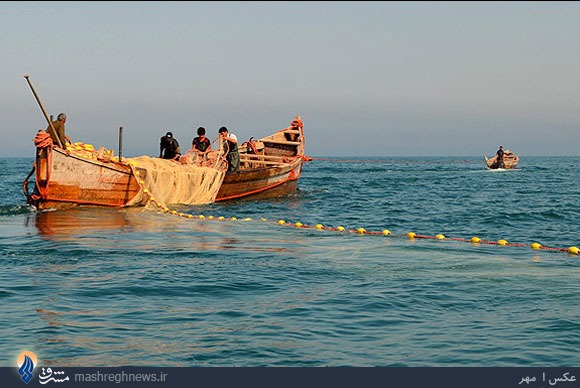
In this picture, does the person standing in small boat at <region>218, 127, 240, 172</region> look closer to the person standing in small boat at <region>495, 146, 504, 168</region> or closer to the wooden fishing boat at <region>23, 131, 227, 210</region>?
the wooden fishing boat at <region>23, 131, 227, 210</region>

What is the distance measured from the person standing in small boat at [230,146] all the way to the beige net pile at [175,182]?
0.43 meters

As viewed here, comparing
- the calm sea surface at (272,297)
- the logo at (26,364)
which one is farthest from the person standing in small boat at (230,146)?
the logo at (26,364)

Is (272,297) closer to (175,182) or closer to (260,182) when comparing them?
(175,182)

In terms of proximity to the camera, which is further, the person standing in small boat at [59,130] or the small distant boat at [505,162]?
the small distant boat at [505,162]

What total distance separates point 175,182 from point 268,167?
17.2 feet

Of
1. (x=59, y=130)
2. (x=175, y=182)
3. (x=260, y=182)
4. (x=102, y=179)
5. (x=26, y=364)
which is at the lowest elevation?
(x=26, y=364)

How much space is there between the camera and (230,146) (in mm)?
21953

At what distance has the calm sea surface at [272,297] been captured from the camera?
612 centimetres

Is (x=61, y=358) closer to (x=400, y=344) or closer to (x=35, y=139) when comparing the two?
(x=400, y=344)

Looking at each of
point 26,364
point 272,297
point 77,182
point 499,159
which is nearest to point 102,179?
point 77,182

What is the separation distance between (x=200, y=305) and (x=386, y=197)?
21374 mm

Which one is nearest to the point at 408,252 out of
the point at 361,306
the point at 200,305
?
the point at 361,306

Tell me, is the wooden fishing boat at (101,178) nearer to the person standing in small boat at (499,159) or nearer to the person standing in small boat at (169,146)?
the person standing in small boat at (169,146)
